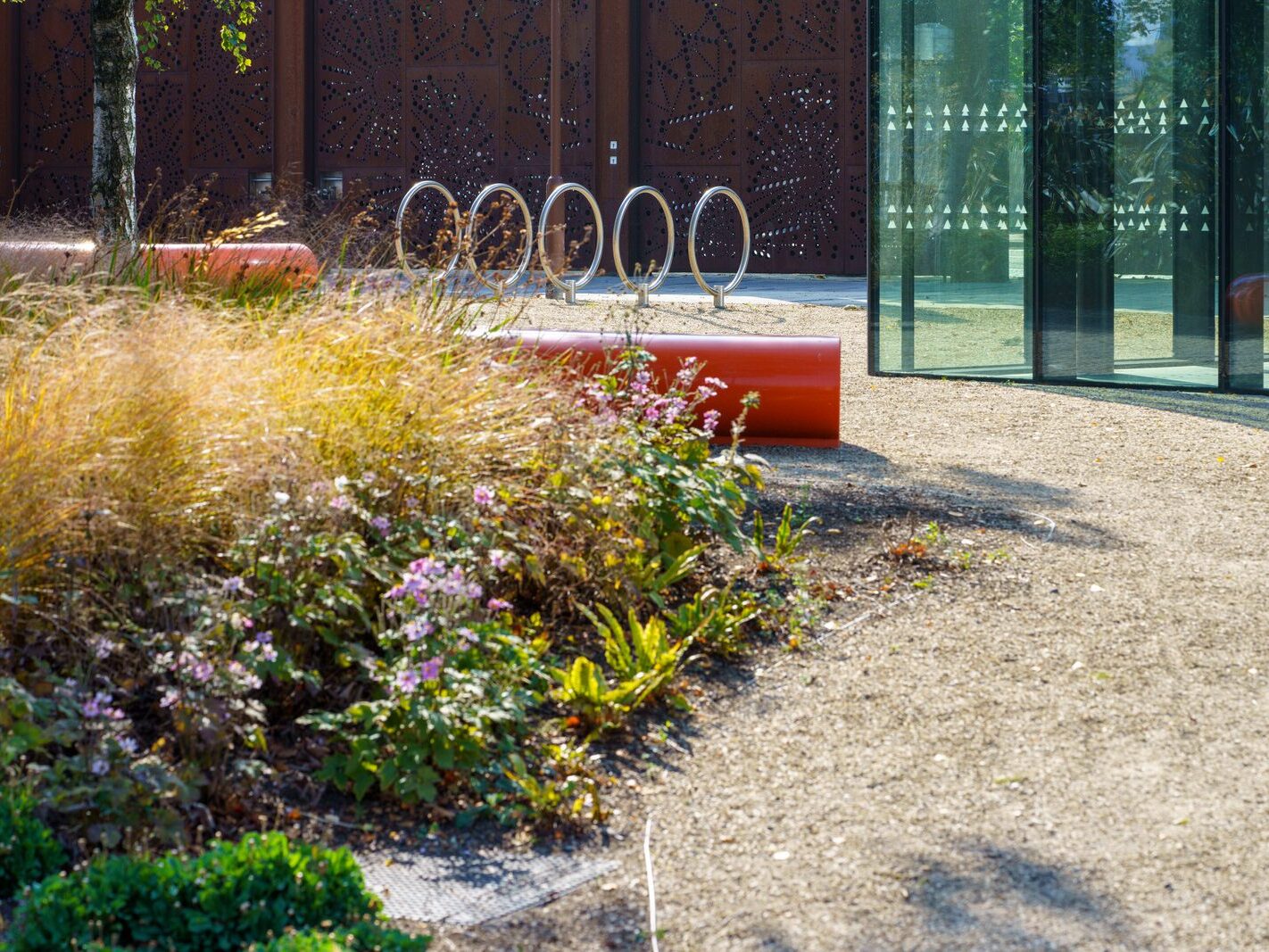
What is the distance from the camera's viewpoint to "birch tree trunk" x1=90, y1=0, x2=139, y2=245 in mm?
9688

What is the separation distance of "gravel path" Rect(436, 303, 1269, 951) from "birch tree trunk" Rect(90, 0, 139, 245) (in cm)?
563

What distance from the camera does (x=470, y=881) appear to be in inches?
122

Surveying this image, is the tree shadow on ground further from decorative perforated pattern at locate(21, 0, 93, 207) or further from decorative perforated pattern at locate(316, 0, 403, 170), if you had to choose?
decorative perforated pattern at locate(21, 0, 93, 207)

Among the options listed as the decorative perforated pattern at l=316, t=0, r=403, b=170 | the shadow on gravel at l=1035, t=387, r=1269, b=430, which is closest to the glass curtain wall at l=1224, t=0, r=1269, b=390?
the shadow on gravel at l=1035, t=387, r=1269, b=430

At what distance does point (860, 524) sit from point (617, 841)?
265 centimetres

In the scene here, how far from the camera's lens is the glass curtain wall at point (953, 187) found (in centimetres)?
1058

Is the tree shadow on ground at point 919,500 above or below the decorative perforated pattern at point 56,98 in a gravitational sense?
below

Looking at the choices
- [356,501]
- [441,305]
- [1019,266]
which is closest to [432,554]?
[356,501]

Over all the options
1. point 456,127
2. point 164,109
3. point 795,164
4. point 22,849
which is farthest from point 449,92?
point 22,849

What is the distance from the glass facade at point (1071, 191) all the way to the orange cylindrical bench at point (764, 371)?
3.69m

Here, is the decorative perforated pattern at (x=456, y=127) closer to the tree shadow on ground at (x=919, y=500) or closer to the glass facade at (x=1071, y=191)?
the glass facade at (x=1071, y=191)

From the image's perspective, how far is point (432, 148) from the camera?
2516 centimetres

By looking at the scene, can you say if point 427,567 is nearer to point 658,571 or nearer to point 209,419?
point 209,419

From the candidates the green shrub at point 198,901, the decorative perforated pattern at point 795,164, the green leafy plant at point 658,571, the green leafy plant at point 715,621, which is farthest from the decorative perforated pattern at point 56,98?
the green shrub at point 198,901
